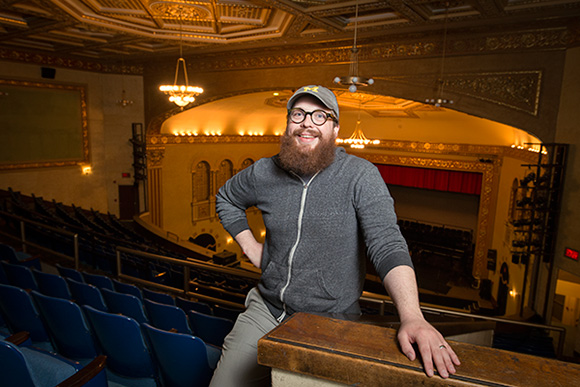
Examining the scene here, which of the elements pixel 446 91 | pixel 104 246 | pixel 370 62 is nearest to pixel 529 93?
pixel 446 91

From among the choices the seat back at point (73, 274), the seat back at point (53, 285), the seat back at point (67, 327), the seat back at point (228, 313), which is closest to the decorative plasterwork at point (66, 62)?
the seat back at point (73, 274)

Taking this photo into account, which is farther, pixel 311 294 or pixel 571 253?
pixel 571 253

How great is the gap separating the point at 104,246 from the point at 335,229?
644 cm

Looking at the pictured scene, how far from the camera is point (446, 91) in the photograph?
738 centimetres

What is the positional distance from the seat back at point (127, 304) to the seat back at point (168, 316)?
0.35 feet

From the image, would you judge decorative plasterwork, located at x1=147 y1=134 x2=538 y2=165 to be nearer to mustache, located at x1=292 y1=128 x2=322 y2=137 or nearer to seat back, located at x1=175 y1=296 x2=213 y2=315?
seat back, located at x1=175 y1=296 x2=213 y2=315

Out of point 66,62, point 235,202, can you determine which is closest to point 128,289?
point 235,202

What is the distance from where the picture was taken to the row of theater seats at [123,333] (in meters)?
1.96

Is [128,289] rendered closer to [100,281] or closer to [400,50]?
[100,281]

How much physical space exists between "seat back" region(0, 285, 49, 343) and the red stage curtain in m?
15.9

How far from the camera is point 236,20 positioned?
7871 mm

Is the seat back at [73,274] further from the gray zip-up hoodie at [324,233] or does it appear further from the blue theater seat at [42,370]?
the gray zip-up hoodie at [324,233]

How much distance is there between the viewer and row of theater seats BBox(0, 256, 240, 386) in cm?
196

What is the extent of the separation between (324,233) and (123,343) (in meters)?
1.59
